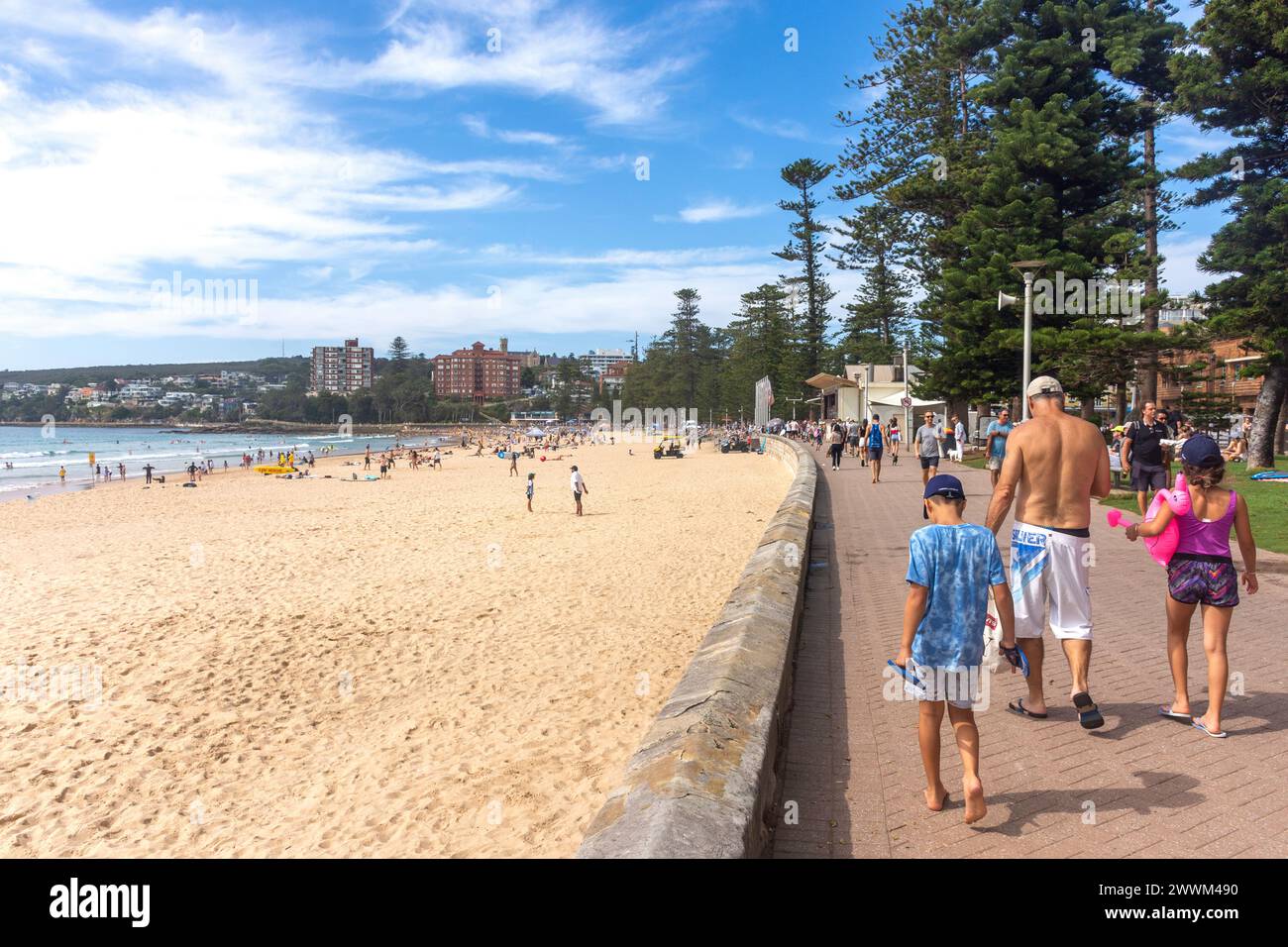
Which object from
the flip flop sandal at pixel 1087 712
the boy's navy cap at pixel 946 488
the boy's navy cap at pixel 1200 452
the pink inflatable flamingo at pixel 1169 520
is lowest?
the flip flop sandal at pixel 1087 712

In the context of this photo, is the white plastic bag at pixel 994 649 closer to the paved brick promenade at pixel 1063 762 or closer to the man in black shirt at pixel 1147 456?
the paved brick promenade at pixel 1063 762

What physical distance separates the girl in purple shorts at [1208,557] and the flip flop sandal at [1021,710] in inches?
24.6

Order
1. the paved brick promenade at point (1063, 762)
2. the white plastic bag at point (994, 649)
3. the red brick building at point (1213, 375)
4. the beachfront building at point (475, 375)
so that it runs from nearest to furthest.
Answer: the paved brick promenade at point (1063, 762) < the white plastic bag at point (994, 649) < the red brick building at point (1213, 375) < the beachfront building at point (475, 375)

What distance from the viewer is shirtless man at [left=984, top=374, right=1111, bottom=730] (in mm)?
3773

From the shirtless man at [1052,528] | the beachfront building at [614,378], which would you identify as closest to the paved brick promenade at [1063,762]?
the shirtless man at [1052,528]

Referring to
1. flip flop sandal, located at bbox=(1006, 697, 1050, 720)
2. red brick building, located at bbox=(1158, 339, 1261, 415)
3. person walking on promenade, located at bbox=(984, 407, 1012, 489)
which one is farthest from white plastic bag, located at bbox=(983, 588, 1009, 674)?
red brick building, located at bbox=(1158, 339, 1261, 415)

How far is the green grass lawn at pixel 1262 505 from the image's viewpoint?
828 centimetres

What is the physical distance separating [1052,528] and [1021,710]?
96 centimetres

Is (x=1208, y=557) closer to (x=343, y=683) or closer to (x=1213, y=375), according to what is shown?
(x=343, y=683)

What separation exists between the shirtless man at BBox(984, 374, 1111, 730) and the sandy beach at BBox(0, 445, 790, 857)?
8.66 feet

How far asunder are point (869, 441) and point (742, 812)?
14.9 m

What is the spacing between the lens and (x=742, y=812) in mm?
2467
